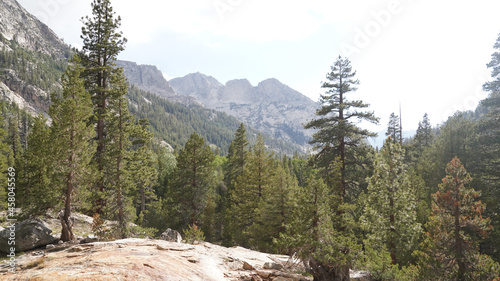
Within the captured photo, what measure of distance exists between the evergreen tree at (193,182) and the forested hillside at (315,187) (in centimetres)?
11

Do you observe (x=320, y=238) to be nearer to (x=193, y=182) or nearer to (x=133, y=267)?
(x=133, y=267)

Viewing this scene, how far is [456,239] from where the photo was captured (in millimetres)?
11031

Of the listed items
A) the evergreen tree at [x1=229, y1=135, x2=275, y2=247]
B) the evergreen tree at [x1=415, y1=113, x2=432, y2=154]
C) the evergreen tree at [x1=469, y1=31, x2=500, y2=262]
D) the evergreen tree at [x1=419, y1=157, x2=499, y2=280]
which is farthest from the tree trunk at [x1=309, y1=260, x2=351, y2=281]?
the evergreen tree at [x1=415, y1=113, x2=432, y2=154]

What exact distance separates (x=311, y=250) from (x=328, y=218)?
1.51 m

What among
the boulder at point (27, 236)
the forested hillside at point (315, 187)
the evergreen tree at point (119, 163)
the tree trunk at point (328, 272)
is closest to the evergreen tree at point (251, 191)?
the forested hillside at point (315, 187)

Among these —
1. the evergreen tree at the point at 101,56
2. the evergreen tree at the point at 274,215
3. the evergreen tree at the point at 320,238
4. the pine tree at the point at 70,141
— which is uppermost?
the evergreen tree at the point at 101,56

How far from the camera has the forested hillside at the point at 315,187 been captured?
1071 centimetres

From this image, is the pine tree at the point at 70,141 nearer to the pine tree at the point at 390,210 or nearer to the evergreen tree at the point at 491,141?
the pine tree at the point at 390,210

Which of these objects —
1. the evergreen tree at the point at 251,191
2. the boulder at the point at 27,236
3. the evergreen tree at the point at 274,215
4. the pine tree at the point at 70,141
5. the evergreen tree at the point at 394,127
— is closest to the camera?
the boulder at the point at 27,236

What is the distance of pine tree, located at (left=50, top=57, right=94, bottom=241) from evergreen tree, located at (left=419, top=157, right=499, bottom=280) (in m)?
18.8

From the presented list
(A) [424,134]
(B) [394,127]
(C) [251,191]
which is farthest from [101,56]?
(A) [424,134]

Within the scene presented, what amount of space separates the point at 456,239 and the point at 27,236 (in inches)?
841

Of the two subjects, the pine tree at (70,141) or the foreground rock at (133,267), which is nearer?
the foreground rock at (133,267)

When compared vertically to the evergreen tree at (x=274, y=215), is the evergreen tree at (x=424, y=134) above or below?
above
